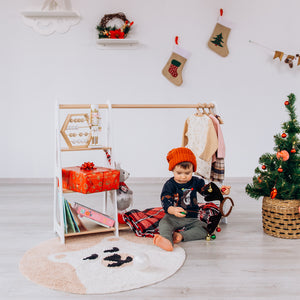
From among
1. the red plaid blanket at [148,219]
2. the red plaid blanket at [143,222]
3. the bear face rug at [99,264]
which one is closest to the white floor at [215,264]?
the bear face rug at [99,264]

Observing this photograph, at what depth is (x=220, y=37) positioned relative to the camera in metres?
3.86

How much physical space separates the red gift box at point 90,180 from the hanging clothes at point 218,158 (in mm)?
762

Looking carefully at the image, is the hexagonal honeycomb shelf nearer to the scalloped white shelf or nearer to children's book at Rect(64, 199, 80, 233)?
children's book at Rect(64, 199, 80, 233)

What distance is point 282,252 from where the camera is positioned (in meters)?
1.79

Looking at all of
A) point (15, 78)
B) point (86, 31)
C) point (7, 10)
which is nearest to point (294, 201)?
point (86, 31)

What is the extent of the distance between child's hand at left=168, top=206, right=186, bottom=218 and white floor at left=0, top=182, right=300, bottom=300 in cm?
18

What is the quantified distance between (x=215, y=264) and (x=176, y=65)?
275 centimetres

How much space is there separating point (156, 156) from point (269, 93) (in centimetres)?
160

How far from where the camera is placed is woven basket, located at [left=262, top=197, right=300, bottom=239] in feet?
6.40

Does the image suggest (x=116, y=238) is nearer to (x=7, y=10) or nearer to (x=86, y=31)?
(x=86, y=31)

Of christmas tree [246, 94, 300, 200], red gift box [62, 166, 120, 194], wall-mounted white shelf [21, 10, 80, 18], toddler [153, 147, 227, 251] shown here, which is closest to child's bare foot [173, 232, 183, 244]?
toddler [153, 147, 227, 251]

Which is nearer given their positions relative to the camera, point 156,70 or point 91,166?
point 91,166

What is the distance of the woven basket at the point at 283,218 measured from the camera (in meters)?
1.95

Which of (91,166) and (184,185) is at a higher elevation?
(91,166)
